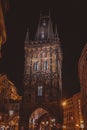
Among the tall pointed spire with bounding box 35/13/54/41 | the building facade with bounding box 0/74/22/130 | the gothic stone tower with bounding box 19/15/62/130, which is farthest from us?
the tall pointed spire with bounding box 35/13/54/41

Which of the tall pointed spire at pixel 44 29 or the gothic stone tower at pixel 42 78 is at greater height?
the tall pointed spire at pixel 44 29

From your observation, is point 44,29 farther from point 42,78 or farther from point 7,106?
point 7,106

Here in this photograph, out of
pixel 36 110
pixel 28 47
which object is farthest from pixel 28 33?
pixel 36 110

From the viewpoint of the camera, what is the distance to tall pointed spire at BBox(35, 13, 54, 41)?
7569 centimetres

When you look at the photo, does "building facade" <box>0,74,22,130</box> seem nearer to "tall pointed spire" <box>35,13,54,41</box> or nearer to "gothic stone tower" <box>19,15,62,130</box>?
"gothic stone tower" <box>19,15,62,130</box>

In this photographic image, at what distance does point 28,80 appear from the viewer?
6662 centimetres

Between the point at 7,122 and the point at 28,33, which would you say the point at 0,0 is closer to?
the point at 7,122

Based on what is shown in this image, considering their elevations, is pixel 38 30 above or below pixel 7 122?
above

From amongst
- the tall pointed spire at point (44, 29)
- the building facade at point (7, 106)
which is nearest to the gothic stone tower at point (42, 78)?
the tall pointed spire at point (44, 29)

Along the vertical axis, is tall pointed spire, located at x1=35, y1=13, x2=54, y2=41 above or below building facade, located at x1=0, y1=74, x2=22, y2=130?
above

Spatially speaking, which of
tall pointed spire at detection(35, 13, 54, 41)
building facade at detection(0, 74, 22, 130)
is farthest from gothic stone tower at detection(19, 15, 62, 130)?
building facade at detection(0, 74, 22, 130)

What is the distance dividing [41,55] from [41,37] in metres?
8.25

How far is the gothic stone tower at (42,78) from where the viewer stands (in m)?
62.8

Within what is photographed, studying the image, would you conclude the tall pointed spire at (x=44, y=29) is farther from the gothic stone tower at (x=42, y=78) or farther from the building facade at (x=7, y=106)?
the building facade at (x=7, y=106)
